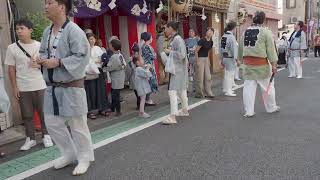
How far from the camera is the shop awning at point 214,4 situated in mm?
14616

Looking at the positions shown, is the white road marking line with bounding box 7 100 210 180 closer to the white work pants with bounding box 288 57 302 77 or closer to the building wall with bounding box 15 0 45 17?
the building wall with bounding box 15 0 45 17

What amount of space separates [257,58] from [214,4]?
29.4 feet

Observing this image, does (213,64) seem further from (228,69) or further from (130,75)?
(130,75)

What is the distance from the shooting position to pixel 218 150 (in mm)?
5297

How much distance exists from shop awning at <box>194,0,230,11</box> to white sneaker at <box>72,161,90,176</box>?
10.4m

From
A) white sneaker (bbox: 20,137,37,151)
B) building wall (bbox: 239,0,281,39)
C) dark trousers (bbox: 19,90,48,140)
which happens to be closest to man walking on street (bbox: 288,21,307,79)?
building wall (bbox: 239,0,281,39)

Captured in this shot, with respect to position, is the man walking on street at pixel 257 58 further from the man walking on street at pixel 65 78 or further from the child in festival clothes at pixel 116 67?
the man walking on street at pixel 65 78

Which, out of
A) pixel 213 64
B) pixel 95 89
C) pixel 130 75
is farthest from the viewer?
pixel 213 64

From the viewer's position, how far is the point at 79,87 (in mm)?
4480

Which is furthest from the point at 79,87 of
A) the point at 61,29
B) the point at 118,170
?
the point at 118,170

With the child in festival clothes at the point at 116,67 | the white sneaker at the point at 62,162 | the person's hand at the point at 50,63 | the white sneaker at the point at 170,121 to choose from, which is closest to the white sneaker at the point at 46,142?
the white sneaker at the point at 62,162

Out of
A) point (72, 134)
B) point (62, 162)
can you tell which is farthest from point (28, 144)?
point (72, 134)

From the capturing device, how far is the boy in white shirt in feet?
18.4

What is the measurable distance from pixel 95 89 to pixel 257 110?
3284mm
